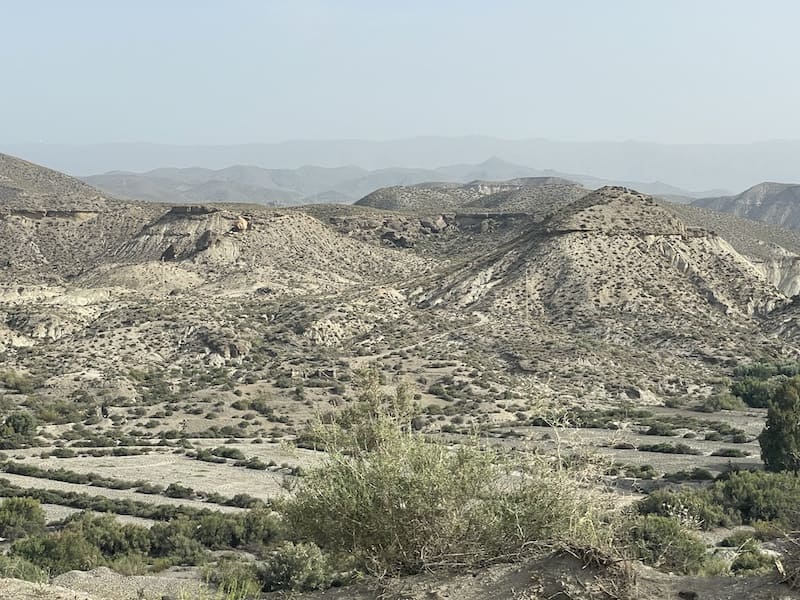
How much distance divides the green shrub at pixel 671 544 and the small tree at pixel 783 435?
406 inches

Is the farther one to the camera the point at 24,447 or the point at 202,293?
the point at 202,293

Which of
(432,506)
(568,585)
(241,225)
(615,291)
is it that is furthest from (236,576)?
(241,225)

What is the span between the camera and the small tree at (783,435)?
71.6 ft

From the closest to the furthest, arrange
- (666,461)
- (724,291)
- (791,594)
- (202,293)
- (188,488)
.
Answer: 1. (791,594)
2. (188,488)
3. (666,461)
4. (724,291)
5. (202,293)

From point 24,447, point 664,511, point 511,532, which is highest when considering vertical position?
point 511,532

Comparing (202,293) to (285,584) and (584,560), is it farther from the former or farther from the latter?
(584,560)

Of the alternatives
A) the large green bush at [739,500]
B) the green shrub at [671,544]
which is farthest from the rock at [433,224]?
the green shrub at [671,544]

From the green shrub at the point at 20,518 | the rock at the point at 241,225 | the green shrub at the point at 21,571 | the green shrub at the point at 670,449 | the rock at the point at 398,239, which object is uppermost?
the rock at the point at 241,225

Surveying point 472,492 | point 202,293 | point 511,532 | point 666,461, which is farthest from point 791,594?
point 202,293

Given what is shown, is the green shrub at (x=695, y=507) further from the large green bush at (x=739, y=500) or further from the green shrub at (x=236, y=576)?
the green shrub at (x=236, y=576)

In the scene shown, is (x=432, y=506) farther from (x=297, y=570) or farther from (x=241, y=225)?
(x=241, y=225)

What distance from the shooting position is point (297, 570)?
11.9m

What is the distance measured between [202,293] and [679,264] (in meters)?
36.3

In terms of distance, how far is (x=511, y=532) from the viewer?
342 inches
